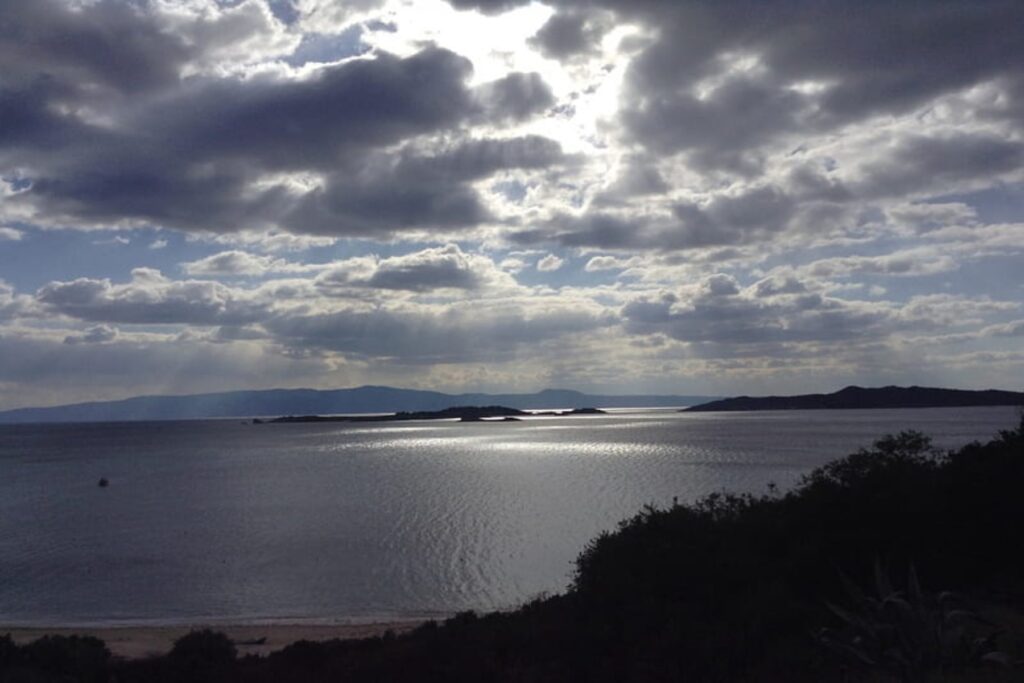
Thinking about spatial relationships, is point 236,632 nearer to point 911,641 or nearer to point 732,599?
point 732,599

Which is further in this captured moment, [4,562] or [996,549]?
[4,562]

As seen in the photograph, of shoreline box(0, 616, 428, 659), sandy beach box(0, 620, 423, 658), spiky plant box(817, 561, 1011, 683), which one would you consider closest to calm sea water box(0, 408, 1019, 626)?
shoreline box(0, 616, 428, 659)

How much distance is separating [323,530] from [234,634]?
932 inches

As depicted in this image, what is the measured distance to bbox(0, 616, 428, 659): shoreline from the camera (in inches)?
982

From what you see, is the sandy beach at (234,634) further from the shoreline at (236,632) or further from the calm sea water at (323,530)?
the calm sea water at (323,530)

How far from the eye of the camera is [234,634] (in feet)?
91.0

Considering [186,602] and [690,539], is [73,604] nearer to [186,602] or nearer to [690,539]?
[186,602]

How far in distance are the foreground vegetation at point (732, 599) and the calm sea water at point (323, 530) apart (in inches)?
428

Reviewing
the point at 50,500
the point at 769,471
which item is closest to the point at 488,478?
the point at 769,471

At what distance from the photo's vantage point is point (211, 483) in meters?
83.9

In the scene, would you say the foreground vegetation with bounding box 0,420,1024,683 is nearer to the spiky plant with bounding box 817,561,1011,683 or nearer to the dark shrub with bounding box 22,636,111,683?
the dark shrub with bounding box 22,636,111,683

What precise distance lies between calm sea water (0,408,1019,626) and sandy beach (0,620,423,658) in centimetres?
185

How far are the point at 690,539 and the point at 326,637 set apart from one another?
44.2 ft

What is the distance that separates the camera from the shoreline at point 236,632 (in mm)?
24938
